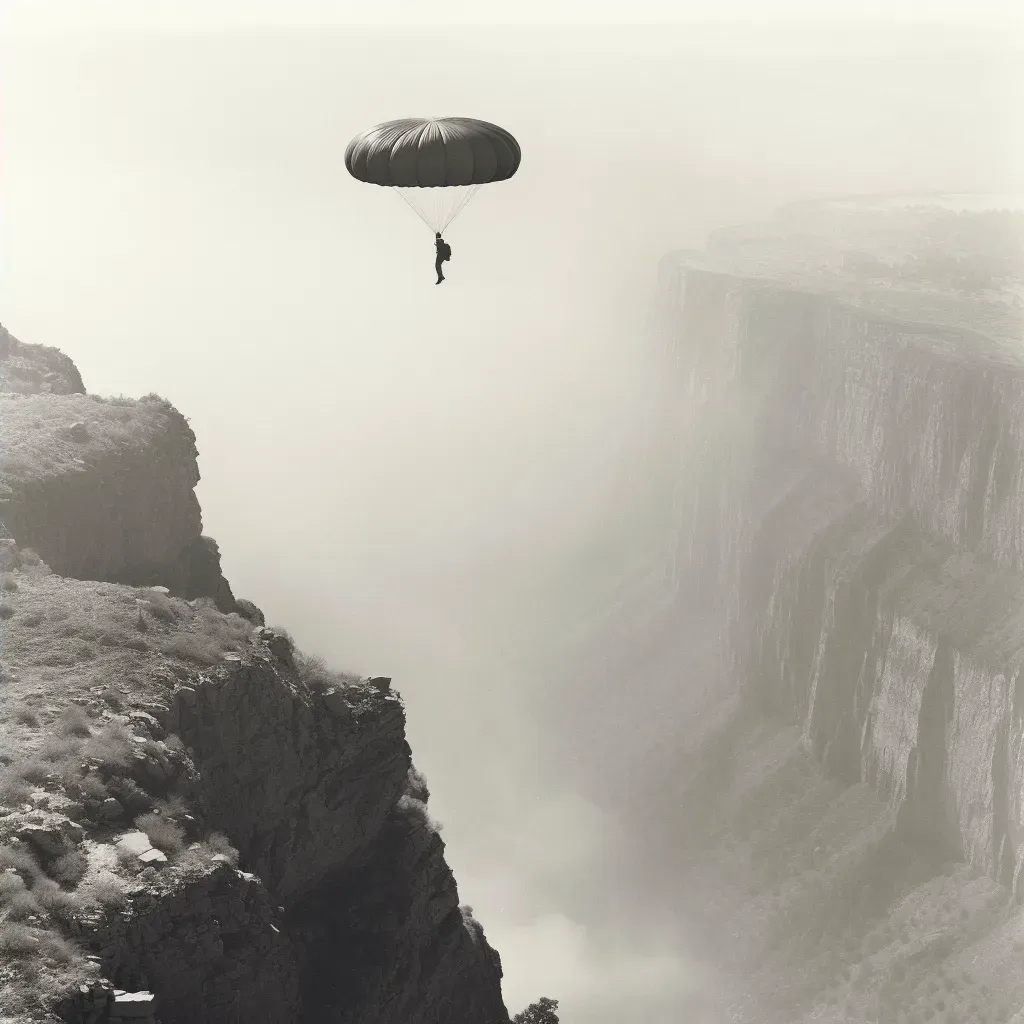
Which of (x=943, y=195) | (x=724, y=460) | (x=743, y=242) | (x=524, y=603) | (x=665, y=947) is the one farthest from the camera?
(x=943, y=195)

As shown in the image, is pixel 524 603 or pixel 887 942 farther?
pixel 524 603

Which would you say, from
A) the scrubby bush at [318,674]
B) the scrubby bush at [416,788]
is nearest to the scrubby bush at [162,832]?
the scrubby bush at [318,674]

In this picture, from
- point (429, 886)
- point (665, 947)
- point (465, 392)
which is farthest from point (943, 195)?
point (429, 886)

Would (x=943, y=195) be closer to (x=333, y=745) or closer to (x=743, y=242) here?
(x=743, y=242)

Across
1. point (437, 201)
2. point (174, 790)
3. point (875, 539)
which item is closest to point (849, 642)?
point (875, 539)

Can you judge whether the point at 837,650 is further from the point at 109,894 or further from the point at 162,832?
the point at 109,894

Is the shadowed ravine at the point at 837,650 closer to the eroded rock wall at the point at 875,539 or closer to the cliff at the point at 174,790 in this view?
the eroded rock wall at the point at 875,539
